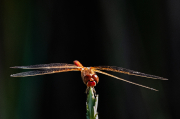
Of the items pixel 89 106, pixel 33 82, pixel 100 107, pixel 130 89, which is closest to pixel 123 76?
pixel 130 89

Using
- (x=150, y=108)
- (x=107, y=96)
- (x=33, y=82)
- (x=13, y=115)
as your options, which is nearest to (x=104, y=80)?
(x=107, y=96)

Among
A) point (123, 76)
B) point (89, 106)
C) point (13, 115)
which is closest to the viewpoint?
point (89, 106)

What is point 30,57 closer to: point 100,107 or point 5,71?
point 5,71

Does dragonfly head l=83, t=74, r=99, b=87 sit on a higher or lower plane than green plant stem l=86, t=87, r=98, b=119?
higher

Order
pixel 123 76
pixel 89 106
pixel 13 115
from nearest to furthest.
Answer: pixel 89 106, pixel 13 115, pixel 123 76

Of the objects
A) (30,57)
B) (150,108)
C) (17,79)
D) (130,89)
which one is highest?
(30,57)

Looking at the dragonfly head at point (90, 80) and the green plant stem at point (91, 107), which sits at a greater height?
the dragonfly head at point (90, 80)

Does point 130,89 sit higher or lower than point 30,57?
lower

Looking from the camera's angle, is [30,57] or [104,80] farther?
[104,80]

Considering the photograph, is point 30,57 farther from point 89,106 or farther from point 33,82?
point 89,106
